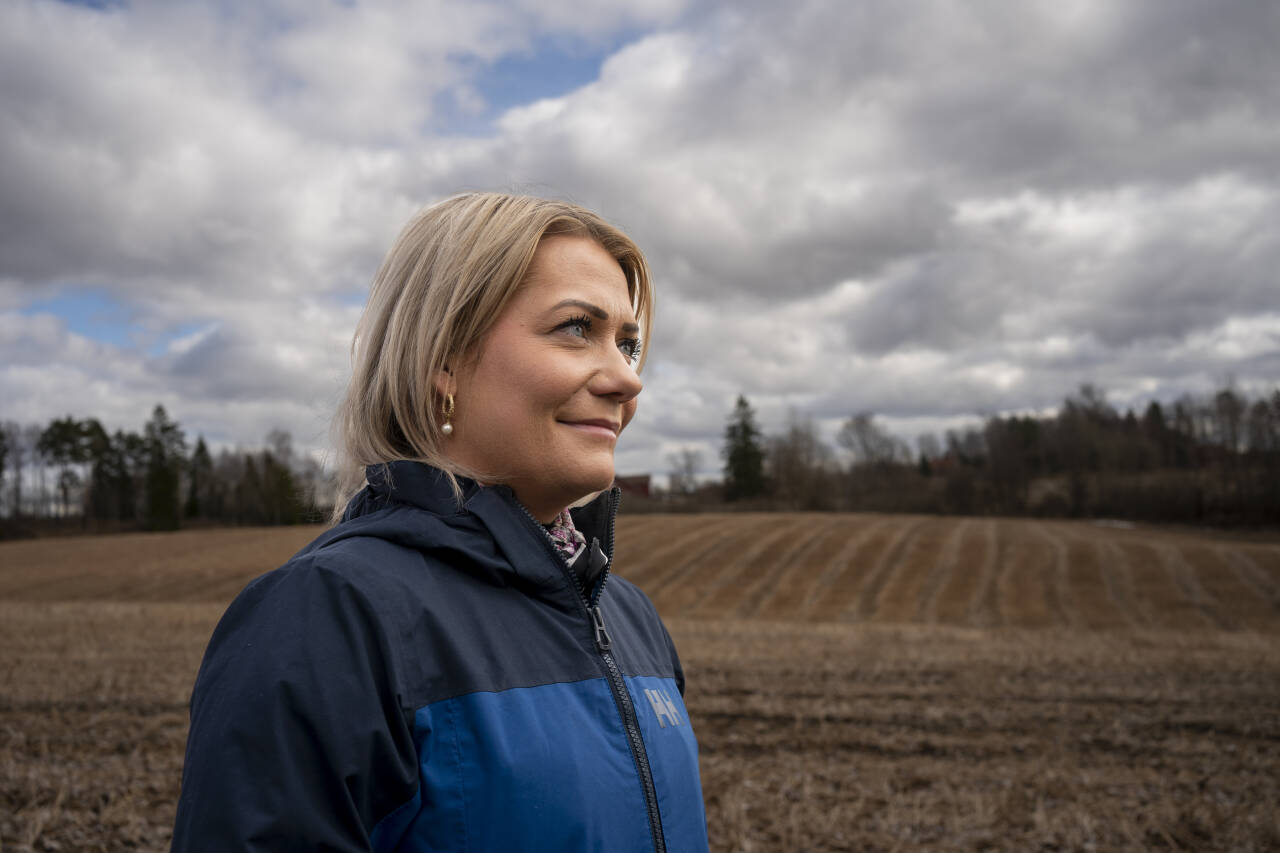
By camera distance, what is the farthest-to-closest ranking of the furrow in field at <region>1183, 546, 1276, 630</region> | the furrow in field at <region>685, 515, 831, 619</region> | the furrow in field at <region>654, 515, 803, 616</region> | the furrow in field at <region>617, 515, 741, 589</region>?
the furrow in field at <region>617, 515, 741, 589</region>, the furrow in field at <region>654, 515, 803, 616</region>, the furrow in field at <region>685, 515, 831, 619</region>, the furrow in field at <region>1183, 546, 1276, 630</region>

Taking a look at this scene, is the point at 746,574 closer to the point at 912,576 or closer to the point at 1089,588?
the point at 912,576

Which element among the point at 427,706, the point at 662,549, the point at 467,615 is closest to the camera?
the point at 427,706

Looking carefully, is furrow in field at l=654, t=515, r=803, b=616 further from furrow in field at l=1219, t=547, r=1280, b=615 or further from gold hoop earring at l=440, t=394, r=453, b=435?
gold hoop earring at l=440, t=394, r=453, b=435

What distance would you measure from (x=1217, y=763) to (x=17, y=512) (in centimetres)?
9416

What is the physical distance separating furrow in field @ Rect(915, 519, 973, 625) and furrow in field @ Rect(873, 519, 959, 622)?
0.07 metres

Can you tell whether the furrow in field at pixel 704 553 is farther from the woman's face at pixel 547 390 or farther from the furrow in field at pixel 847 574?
the woman's face at pixel 547 390

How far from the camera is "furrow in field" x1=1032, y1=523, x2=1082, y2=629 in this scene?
3191 cm

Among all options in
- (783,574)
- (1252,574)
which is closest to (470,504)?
(783,574)

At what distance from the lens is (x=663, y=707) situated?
176 centimetres

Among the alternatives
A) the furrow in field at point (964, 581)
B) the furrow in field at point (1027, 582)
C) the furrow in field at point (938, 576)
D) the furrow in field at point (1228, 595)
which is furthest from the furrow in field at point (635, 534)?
the furrow in field at point (1228, 595)

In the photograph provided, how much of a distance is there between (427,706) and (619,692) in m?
0.42

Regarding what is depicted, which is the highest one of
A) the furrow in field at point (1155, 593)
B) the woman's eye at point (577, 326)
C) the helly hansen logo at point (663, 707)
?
the woman's eye at point (577, 326)

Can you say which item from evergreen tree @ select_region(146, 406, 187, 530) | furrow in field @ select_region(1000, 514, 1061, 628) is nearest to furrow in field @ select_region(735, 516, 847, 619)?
furrow in field @ select_region(1000, 514, 1061, 628)

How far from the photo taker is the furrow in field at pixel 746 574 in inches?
1357
